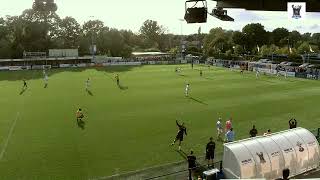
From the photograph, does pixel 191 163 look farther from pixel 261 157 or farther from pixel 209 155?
pixel 261 157

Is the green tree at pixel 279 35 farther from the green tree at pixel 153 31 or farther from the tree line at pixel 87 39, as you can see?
the green tree at pixel 153 31

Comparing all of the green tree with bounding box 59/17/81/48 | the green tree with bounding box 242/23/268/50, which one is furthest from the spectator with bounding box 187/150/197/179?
the green tree with bounding box 242/23/268/50

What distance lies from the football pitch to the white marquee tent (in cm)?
432

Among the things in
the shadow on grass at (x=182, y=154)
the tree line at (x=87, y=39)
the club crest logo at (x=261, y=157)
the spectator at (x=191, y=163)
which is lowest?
the shadow on grass at (x=182, y=154)

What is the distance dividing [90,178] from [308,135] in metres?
10.8

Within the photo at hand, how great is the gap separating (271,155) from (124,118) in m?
14.6

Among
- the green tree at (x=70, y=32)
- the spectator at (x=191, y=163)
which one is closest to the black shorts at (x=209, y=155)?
the spectator at (x=191, y=163)

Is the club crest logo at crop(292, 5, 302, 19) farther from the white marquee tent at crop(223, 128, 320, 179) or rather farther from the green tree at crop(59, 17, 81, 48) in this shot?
the green tree at crop(59, 17, 81, 48)

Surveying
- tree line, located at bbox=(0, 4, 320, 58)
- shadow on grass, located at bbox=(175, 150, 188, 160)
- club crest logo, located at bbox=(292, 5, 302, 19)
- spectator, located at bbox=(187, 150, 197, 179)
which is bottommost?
shadow on grass, located at bbox=(175, 150, 188, 160)

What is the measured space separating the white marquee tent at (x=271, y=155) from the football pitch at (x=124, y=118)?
4.32 m

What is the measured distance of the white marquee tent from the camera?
16.8 m

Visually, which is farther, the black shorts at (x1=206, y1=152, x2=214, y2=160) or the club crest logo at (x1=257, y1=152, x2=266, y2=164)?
the black shorts at (x1=206, y1=152, x2=214, y2=160)

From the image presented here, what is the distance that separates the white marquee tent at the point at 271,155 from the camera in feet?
55.1

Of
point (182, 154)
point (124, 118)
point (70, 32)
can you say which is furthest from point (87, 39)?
point (182, 154)
